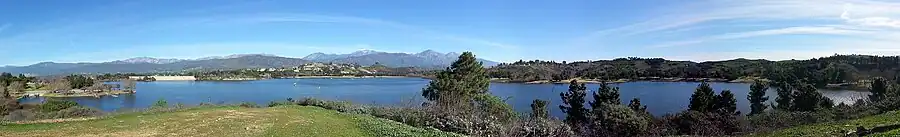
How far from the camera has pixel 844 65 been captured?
95562 mm

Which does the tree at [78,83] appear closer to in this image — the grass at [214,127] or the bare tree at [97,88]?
the bare tree at [97,88]

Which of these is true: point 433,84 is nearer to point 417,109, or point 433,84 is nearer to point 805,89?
point 417,109

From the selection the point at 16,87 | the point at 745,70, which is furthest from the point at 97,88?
the point at 745,70

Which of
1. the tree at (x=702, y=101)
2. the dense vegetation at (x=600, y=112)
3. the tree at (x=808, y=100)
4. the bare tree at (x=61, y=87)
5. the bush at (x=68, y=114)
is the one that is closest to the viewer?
the dense vegetation at (x=600, y=112)

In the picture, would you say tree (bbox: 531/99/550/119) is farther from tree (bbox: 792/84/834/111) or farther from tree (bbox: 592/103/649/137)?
tree (bbox: 792/84/834/111)

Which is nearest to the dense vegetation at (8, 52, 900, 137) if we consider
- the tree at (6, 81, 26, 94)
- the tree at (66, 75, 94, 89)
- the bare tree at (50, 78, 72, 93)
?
the tree at (6, 81, 26, 94)

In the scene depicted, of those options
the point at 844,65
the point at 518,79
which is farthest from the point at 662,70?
the point at 844,65

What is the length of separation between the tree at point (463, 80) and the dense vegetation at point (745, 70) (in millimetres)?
53769

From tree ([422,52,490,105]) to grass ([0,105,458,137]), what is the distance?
20626 mm

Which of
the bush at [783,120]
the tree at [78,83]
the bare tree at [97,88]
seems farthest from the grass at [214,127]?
the tree at [78,83]

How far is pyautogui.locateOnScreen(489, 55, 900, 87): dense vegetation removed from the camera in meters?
88.7

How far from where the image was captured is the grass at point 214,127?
1623cm

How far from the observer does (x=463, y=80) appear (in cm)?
4378

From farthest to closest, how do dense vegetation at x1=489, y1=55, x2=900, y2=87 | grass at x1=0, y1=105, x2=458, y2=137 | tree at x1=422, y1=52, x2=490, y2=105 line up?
dense vegetation at x1=489, y1=55, x2=900, y2=87 → tree at x1=422, y1=52, x2=490, y2=105 → grass at x1=0, y1=105, x2=458, y2=137
